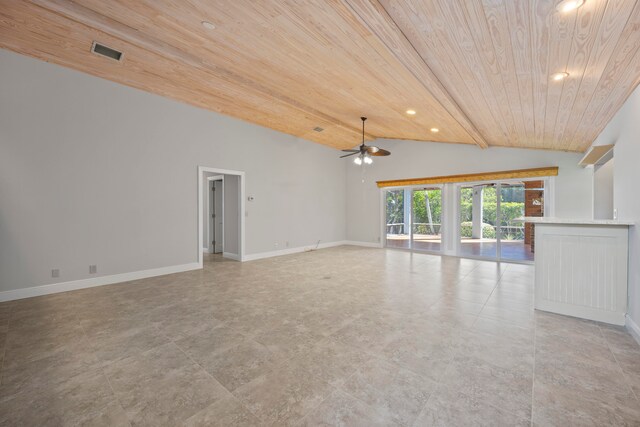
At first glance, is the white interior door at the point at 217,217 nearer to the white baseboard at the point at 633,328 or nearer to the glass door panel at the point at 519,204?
the glass door panel at the point at 519,204

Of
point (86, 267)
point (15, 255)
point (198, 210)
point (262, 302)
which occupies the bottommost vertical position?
→ point (262, 302)

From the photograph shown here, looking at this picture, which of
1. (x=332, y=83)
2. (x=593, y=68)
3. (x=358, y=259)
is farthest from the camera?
(x=358, y=259)

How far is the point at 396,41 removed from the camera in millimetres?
2564

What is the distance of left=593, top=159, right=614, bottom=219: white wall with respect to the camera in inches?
189

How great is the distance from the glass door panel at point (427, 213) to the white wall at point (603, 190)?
10.9ft

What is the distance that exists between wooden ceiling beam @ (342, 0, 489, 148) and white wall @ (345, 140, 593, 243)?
3879mm

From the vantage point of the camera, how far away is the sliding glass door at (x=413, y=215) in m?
8.38

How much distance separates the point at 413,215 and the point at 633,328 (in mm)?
5729

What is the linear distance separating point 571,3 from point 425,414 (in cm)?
263

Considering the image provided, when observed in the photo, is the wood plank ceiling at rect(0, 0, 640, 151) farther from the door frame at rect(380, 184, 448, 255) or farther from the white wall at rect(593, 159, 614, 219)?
the door frame at rect(380, 184, 448, 255)

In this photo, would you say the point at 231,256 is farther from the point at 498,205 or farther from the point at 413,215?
the point at 498,205

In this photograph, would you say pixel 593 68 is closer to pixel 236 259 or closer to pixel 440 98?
pixel 440 98

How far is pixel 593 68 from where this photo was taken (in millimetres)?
2391

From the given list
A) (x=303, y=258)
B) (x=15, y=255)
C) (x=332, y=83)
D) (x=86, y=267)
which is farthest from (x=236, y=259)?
(x=332, y=83)
